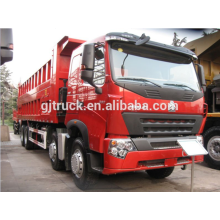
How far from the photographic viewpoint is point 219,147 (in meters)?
5.45

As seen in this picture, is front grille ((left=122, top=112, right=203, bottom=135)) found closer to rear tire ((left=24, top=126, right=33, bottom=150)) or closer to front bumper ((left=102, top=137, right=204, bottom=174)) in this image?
front bumper ((left=102, top=137, right=204, bottom=174))

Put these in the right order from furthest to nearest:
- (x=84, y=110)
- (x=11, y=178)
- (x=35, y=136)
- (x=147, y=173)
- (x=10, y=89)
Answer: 1. (x=10, y=89)
2. (x=35, y=136)
3. (x=147, y=173)
4. (x=11, y=178)
5. (x=84, y=110)

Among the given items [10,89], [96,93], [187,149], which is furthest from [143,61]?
[10,89]

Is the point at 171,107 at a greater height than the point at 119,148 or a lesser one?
greater

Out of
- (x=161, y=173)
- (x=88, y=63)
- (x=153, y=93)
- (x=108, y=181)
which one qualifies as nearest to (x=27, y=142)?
(x=108, y=181)

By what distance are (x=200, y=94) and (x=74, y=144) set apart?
2377 millimetres

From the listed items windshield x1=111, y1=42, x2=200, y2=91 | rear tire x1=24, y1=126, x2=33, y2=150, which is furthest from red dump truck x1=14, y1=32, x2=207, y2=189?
rear tire x1=24, y1=126, x2=33, y2=150

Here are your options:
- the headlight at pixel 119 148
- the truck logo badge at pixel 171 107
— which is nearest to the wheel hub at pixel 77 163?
the headlight at pixel 119 148

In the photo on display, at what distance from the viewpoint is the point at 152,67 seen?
11.6 feet

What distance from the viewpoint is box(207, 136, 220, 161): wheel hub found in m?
5.46

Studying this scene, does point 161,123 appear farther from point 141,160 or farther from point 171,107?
point 141,160

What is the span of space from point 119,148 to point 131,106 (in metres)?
0.60

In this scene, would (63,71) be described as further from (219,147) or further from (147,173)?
(219,147)

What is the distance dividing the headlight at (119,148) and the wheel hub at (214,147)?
337 cm
